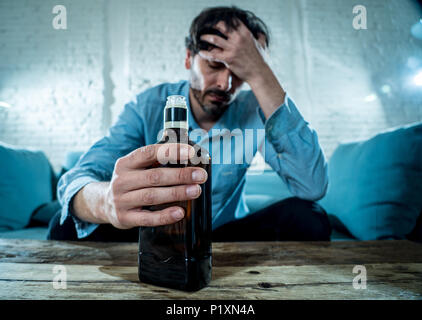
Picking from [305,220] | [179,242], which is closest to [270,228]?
[305,220]

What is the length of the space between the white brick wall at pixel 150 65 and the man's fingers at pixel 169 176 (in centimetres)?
106

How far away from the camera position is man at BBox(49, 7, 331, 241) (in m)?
0.63

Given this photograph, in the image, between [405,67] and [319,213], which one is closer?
[319,213]

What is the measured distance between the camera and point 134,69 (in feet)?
4.72

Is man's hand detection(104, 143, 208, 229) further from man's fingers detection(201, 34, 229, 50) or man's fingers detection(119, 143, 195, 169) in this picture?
man's fingers detection(201, 34, 229, 50)

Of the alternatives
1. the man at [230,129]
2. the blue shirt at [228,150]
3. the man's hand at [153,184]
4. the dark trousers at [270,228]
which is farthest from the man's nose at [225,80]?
the man's hand at [153,184]

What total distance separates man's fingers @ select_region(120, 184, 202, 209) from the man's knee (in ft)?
1.73

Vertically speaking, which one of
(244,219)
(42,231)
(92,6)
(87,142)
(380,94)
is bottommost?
(42,231)

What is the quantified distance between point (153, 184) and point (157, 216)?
0.14 ft

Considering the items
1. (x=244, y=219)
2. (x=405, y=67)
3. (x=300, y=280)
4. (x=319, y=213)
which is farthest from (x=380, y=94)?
(x=300, y=280)

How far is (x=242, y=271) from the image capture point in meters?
0.37

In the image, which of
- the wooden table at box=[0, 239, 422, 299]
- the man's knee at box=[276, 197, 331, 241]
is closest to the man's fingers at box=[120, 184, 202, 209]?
the wooden table at box=[0, 239, 422, 299]
